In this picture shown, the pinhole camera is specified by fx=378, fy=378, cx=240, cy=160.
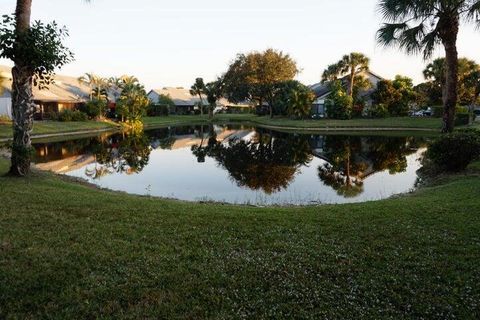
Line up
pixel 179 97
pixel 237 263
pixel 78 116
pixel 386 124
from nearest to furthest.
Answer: pixel 237 263 → pixel 386 124 → pixel 78 116 → pixel 179 97

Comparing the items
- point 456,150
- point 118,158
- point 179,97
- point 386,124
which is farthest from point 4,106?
point 179,97

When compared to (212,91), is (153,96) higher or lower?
lower

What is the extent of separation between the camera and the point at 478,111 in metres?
55.7

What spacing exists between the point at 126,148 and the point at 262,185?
15715mm

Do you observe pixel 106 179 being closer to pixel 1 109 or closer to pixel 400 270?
pixel 400 270

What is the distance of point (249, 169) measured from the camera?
19.6m

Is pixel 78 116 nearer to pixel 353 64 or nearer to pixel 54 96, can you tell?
pixel 54 96

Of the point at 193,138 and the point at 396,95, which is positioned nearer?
the point at 193,138

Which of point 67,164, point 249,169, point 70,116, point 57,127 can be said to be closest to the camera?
point 249,169

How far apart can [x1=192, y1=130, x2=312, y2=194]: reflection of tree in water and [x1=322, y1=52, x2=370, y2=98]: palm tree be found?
27.3m

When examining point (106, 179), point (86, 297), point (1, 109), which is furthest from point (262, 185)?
point (1, 109)

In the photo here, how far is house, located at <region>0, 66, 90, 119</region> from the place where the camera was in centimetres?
4388

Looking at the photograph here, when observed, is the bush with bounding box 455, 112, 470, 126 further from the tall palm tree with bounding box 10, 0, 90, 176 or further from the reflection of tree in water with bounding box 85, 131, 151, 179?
the tall palm tree with bounding box 10, 0, 90, 176

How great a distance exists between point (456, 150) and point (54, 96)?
4831cm
